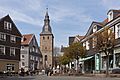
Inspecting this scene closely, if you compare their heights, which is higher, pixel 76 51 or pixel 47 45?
pixel 47 45

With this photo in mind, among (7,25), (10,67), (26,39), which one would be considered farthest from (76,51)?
(26,39)

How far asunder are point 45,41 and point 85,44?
222 ft

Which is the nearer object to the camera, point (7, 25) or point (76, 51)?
point (76, 51)

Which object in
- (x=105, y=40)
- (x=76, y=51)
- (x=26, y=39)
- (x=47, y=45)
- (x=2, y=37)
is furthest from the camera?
(x=47, y=45)

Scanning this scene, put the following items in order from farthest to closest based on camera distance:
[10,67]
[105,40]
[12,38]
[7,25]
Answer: [12,38] → [7,25] → [10,67] → [105,40]

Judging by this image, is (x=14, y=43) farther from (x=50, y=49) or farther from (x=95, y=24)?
(x=50, y=49)

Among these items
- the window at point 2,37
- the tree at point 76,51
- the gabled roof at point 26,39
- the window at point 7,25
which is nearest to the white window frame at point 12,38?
the window at point 7,25

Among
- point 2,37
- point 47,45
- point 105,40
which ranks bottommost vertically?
point 105,40

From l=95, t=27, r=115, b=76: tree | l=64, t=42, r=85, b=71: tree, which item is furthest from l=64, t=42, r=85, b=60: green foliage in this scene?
l=95, t=27, r=115, b=76: tree

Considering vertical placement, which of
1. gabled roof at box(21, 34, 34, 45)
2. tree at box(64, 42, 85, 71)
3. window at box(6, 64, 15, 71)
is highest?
gabled roof at box(21, 34, 34, 45)

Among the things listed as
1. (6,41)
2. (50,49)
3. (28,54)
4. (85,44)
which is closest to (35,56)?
(28,54)

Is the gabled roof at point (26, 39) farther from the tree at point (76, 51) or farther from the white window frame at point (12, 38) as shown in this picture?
the tree at point (76, 51)

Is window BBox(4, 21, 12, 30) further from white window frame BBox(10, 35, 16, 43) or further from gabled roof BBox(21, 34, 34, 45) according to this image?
gabled roof BBox(21, 34, 34, 45)

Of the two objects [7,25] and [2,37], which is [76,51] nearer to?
[2,37]
